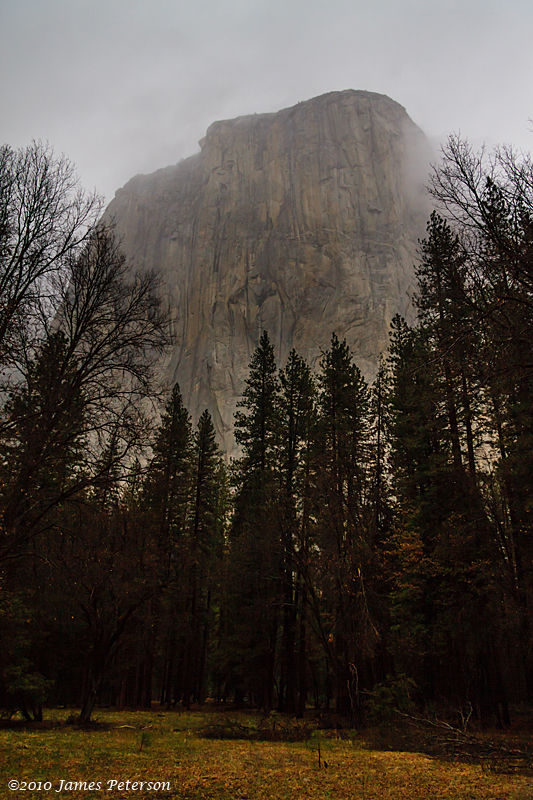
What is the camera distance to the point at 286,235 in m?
93.6

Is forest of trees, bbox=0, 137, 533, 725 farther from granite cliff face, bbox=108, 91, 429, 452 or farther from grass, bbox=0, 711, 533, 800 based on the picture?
granite cliff face, bbox=108, 91, 429, 452

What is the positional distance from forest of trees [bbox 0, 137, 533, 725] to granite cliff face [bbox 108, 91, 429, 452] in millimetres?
45405

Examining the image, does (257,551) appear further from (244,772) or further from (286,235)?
(286,235)

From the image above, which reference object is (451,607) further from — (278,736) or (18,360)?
(18,360)

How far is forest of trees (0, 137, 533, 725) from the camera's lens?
307 inches

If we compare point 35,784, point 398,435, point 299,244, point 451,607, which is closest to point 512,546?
point 451,607

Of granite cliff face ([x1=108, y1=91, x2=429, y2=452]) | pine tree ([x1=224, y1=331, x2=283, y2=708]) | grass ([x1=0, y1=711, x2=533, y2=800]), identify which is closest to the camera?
grass ([x1=0, y1=711, x2=533, y2=800])

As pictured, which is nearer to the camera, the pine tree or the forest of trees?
the forest of trees

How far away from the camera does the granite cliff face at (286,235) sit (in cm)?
8044

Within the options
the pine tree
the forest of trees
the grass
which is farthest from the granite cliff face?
the grass

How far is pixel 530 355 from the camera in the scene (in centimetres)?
732

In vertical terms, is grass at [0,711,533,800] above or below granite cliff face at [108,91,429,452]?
below

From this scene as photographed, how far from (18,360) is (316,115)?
11183cm

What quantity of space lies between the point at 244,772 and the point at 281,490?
10.3m
